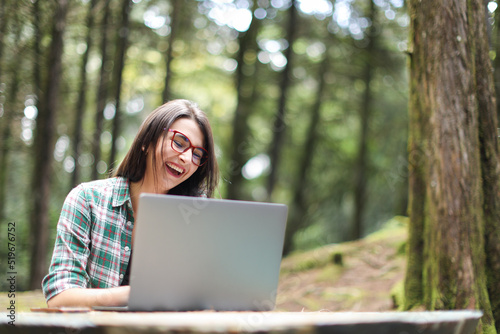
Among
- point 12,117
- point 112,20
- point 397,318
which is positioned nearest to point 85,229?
point 397,318

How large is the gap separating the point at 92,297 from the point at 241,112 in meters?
8.82

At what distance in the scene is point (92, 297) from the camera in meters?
1.73

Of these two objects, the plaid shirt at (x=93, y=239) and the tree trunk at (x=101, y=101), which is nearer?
the plaid shirt at (x=93, y=239)

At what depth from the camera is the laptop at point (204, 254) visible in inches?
58.5

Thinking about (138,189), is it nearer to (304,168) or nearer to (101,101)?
(101,101)

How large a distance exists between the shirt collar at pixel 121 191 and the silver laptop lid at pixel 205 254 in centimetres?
66

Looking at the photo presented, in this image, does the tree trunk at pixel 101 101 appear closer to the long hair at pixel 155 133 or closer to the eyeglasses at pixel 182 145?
the long hair at pixel 155 133

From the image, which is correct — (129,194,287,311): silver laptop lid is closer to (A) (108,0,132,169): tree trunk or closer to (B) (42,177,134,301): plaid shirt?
(B) (42,177,134,301): plaid shirt

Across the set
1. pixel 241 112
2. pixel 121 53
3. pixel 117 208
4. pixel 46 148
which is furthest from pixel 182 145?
pixel 241 112

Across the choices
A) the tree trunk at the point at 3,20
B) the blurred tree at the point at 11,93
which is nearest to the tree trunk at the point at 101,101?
the blurred tree at the point at 11,93

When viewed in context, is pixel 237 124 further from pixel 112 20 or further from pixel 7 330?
pixel 7 330

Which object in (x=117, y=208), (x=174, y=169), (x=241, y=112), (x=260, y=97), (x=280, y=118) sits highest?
(x=260, y=97)

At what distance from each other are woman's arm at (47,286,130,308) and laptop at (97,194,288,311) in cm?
25

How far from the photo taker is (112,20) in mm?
9242
